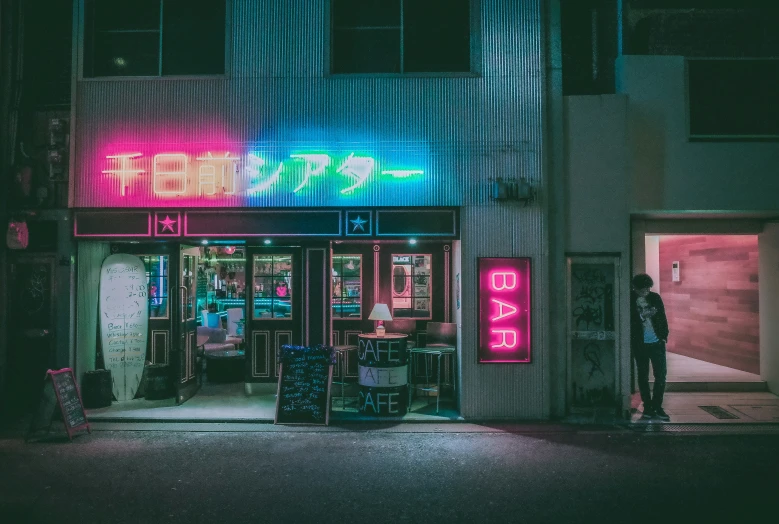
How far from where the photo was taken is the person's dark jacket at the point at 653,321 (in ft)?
28.1

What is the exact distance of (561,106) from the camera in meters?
8.89

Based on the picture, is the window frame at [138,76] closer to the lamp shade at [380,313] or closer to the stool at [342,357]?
the lamp shade at [380,313]

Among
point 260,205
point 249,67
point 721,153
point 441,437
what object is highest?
point 249,67

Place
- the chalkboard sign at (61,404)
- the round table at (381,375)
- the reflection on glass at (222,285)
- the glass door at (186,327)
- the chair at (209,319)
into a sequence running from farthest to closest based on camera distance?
the chair at (209,319)
the reflection on glass at (222,285)
the glass door at (186,327)
the round table at (381,375)
the chalkboard sign at (61,404)

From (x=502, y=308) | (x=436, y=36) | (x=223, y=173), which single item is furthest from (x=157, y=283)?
(x=436, y=36)

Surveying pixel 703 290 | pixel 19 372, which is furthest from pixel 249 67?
pixel 703 290

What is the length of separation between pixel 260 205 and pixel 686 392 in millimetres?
8676

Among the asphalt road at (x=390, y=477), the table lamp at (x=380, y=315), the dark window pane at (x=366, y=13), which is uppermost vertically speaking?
the dark window pane at (x=366, y=13)

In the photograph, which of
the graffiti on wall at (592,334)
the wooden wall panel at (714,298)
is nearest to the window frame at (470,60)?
the graffiti on wall at (592,334)

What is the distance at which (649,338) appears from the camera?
861 cm

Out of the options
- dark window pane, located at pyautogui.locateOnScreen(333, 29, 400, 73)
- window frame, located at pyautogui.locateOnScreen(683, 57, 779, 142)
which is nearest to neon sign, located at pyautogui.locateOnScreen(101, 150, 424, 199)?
dark window pane, located at pyautogui.locateOnScreen(333, 29, 400, 73)

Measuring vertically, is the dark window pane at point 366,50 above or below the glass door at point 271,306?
above

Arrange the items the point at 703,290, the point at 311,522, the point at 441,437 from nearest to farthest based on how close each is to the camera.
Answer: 1. the point at 311,522
2. the point at 441,437
3. the point at 703,290

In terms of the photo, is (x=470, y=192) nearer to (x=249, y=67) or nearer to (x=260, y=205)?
(x=260, y=205)
